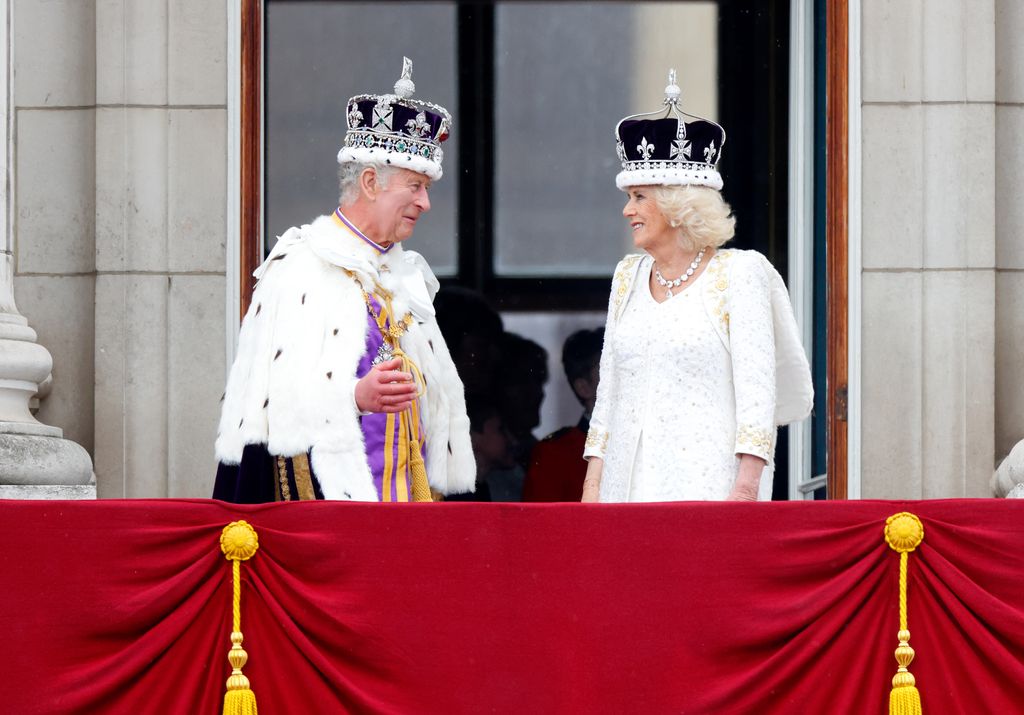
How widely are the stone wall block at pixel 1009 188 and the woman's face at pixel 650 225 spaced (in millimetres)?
1965

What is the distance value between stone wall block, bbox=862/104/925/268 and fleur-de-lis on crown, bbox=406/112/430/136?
6.75 feet

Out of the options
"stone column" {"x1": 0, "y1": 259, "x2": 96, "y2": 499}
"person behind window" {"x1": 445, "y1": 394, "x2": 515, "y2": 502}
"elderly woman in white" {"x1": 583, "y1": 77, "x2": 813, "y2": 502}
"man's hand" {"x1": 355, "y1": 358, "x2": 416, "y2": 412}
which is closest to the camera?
"man's hand" {"x1": 355, "y1": 358, "x2": 416, "y2": 412}

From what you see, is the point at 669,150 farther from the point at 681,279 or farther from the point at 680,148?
the point at 681,279

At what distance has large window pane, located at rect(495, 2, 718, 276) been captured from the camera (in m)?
11.3

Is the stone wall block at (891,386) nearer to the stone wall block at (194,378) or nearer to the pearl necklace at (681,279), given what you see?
the pearl necklace at (681,279)

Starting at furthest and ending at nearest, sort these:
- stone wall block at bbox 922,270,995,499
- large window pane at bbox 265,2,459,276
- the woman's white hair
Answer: large window pane at bbox 265,2,459,276 → stone wall block at bbox 922,270,995,499 → the woman's white hair

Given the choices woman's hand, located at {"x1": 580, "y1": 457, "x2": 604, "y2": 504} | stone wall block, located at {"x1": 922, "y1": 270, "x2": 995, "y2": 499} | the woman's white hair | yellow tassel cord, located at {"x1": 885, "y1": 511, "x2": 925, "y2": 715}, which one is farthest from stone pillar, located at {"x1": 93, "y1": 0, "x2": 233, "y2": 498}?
yellow tassel cord, located at {"x1": 885, "y1": 511, "x2": 925, "y2": 715}

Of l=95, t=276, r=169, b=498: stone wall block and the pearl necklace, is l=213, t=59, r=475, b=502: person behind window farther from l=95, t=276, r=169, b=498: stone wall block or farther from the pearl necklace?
l=95, t=276, r=169, b=498: stone wall block

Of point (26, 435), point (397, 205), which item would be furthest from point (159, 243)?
point (397, 205)

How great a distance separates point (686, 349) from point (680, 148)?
0.61 m

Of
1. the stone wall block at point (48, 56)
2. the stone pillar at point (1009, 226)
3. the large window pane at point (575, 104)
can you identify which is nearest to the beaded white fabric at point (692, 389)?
the stone pillar at point (1009, 226)

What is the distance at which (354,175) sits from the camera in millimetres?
5559

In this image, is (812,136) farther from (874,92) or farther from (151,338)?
(151,338)

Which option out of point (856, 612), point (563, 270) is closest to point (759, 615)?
point (856, 612)
